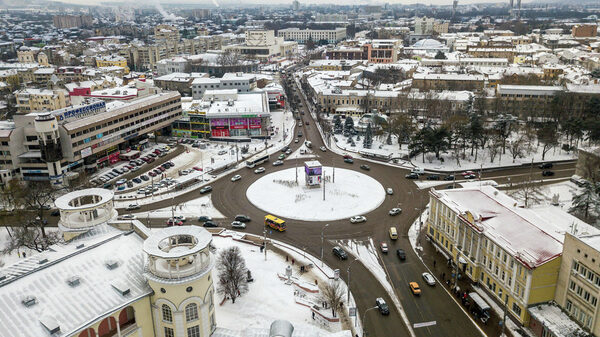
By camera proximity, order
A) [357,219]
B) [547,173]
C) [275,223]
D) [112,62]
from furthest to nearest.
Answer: [112,62] → [547,173] → [357,219] → [275,223]

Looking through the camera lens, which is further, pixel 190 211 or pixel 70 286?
pixel 190 211

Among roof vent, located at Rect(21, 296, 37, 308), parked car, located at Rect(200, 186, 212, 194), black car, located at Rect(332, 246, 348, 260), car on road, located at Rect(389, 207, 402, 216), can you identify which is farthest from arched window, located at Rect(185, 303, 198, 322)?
parked car, located at Rect(200, 186, 212, 194)

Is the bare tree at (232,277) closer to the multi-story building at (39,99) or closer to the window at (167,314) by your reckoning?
the window at (167,314)

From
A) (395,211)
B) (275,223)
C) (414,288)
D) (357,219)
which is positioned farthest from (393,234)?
(275,223)

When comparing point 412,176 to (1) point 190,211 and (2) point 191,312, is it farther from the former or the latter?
(2) point 191,312

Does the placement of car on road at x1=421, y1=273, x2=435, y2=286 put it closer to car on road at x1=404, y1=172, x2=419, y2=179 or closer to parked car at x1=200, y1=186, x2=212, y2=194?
car on road at x1=404, y1=172, x2=419, y2=179

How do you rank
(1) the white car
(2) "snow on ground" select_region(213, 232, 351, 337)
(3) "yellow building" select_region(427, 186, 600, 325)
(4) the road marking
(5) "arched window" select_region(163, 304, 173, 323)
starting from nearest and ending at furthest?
(5) "arched window" select_region(163, 304, 173, 323), (2) "snow on ground" select_region(213, 232, 351, 337), (3) "yellow building" select_region(427, 186, 600, 325), (4) the road marking, (1) the white car

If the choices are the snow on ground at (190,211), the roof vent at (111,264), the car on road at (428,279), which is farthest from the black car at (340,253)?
the roof vent at (111,264)
